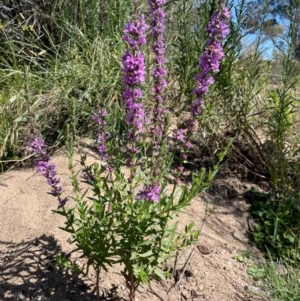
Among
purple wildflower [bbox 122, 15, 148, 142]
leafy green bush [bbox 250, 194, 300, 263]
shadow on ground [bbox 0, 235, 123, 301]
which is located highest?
purple wildflower [bbox 122, 15, 148, 142]

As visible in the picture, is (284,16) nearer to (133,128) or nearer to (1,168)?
(133,128)

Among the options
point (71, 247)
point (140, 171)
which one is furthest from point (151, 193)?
point (71, 247)

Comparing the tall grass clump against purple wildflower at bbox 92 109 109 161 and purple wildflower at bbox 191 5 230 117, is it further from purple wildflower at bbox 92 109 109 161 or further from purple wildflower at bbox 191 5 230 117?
purple wildflower at bbox 191 5 230 117

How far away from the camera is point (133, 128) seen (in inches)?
76.7

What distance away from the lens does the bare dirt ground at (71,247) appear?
258cm

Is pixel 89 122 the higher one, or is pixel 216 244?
pixel 89 122

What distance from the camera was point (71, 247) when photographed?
2816 mm

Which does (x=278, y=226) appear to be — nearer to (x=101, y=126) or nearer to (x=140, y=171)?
(x=140, y=171)

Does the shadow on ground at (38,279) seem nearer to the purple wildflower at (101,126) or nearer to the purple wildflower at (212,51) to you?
the purple wildflower at (101,126)

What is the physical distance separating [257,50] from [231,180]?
121 cm

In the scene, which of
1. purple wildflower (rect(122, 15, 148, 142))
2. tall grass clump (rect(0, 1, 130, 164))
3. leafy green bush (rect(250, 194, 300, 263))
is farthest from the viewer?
tall grass clump (rect(0, 1, 130, 164))

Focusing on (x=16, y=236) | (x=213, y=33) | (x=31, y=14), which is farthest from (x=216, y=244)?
(x=31, y=14)

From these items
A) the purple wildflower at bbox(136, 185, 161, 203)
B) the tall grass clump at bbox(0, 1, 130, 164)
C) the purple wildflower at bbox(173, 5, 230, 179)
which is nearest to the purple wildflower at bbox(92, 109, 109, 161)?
the purple wildflower at bbox(136, 185, 161, 203)

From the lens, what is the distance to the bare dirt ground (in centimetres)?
258
